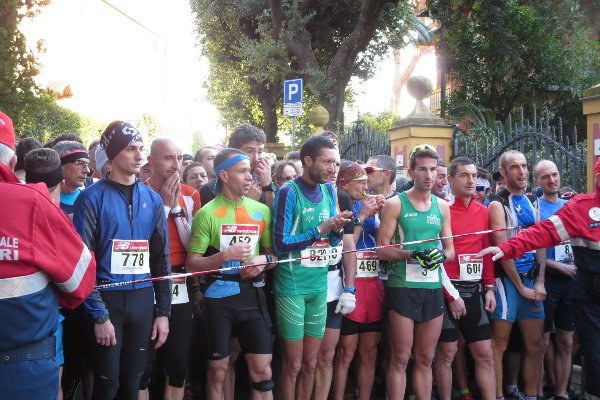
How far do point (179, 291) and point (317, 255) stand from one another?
1.05 metres

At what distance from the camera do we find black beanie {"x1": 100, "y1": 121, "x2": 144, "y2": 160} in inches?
155

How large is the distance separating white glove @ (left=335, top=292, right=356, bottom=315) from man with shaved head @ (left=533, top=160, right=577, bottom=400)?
2.02m

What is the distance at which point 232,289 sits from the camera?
4395 millimetres

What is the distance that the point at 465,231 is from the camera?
5414 mm

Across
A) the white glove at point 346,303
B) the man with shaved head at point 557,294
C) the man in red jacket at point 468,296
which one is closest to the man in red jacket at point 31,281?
the white glove at point 346,303

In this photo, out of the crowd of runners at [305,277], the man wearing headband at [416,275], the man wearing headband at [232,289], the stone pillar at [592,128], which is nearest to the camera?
the crowd of runners at [305,277]

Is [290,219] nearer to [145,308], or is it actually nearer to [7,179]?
[145,308]

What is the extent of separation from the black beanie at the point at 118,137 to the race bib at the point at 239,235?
910mm

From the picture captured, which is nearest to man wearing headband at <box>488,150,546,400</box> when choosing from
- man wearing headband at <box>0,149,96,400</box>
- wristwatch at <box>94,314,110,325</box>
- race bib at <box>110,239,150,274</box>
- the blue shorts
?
the blue shorts

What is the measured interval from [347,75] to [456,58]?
3.67 meters

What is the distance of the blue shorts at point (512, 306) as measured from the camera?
5445 millimetres

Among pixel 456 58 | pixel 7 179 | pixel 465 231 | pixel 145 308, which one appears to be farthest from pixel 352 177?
pixel 456 58

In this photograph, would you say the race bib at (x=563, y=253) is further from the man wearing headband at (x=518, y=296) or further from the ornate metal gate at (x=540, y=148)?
the ornate metal gate at (x=540, y=148)

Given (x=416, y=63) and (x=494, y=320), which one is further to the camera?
(x=416, y=63)
